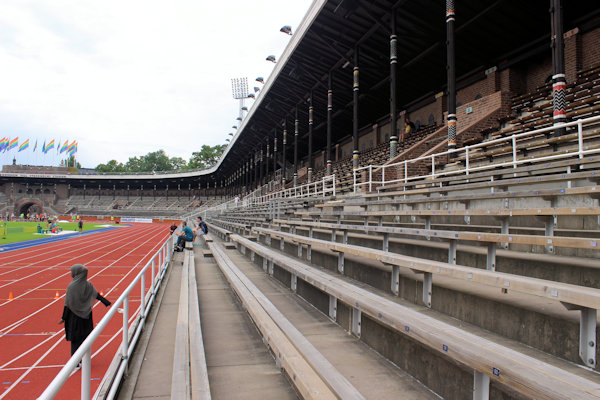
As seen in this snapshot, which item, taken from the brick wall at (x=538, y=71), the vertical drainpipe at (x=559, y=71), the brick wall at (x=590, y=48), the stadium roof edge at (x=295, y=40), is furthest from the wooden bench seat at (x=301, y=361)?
the brick wall at (x=538, y=71)

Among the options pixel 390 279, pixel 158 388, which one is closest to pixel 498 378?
pixel 390 279

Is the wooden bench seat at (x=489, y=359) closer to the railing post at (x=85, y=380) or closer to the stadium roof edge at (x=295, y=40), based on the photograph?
the railing post at (x=85, y=380)

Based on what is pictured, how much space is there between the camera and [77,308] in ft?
17.1

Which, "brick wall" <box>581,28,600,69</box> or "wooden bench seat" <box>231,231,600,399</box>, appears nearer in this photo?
"wooden bench seat" <box>231,231,600,399</box>

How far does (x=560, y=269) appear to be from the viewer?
279 cm

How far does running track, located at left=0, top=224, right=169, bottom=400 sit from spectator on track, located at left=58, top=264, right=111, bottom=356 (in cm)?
58

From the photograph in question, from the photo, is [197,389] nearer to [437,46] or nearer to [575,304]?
[575,304]

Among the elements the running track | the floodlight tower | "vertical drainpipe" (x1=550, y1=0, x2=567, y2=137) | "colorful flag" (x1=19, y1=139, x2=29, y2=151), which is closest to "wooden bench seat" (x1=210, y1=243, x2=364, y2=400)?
the running track

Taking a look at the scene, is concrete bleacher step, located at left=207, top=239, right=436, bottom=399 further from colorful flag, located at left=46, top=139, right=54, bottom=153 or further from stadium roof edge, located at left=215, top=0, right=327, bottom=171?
colorful flag, located at left=46, top=139, right=54, bottom=153

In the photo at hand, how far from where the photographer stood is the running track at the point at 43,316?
5.75 m

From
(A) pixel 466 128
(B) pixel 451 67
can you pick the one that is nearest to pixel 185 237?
(B) pixel 451 67

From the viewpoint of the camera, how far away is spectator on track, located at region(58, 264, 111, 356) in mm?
5223

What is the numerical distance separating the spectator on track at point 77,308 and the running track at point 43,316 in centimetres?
58

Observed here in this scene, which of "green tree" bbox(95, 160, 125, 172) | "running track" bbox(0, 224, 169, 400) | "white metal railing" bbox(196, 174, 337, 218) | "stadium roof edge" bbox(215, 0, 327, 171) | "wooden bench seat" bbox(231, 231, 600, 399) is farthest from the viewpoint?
"green tree" bbox(95, 160, 125, 172)
